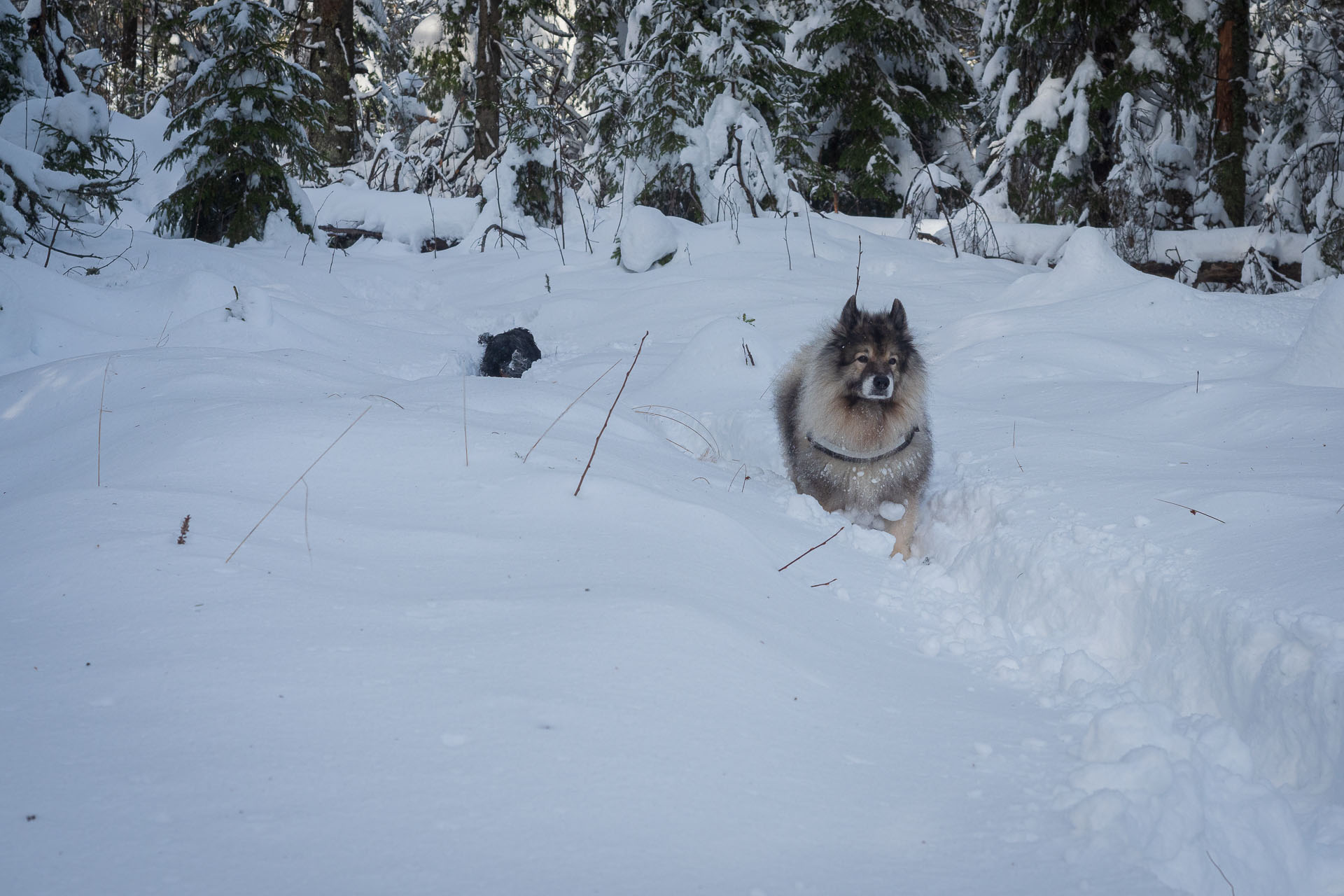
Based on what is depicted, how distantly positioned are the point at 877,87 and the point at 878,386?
12443 millimetres

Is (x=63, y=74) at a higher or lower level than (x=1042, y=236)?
higher

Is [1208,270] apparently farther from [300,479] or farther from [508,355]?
[300,479]

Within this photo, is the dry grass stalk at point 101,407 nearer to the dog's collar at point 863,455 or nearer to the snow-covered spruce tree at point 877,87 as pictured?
the dog's collar at point 863,455

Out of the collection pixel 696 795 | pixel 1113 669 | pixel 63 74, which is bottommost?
pixel 1113 669

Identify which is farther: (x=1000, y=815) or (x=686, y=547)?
(x=686, y=547)

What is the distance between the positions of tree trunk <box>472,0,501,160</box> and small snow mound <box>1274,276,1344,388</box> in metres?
11.4

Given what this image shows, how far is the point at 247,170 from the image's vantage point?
404 inches

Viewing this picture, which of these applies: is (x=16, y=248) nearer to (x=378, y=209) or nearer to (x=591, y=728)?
(x=378, y=209)

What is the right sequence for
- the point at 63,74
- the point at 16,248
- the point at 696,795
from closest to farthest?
the point at 696,795 → the point at 16,248 → the point at 63,74

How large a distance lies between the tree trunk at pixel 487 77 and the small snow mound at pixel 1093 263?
9.10 m

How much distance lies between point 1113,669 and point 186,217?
37.7ft

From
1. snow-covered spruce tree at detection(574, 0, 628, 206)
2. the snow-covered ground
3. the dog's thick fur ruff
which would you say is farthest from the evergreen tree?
the snow-covered ground

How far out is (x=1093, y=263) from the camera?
25.2ft

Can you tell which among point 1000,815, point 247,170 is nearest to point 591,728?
point 1000,815
